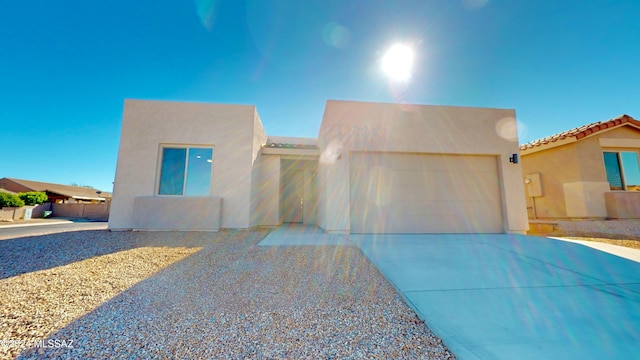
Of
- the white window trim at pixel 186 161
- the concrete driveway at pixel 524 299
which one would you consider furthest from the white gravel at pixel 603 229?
the white window trim at pixel 186 161

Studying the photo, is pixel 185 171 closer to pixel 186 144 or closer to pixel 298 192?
pixel 186 144

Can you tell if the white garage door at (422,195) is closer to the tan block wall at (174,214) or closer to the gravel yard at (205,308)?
the gravel yard at (205,308)

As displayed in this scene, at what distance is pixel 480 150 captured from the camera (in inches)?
298

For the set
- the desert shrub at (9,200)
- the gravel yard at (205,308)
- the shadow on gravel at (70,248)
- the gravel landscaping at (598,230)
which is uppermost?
the desert shrub at (9,200)

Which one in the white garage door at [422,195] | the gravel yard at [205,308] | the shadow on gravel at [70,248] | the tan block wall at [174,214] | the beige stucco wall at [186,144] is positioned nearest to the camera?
the gravel yard at [205,308]

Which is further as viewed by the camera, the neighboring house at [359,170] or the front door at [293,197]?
the front door at [293,197]

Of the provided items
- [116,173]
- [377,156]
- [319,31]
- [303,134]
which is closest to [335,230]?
[377,156]

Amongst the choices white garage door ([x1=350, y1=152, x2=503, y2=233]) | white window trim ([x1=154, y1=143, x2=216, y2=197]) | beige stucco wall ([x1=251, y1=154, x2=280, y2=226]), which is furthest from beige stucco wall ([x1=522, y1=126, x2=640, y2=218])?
white window trim ([x1=154, y1=143, x2=216, y2=197])

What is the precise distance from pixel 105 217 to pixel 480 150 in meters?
28.0

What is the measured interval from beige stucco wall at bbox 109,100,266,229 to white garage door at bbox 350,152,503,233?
398 cm

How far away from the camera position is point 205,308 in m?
2.37

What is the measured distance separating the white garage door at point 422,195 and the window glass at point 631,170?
25.0 feet

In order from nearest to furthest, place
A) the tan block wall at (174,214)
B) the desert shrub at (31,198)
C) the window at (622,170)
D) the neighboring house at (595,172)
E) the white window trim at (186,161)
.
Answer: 1. the tan block wall at (174,214)
2. the white window trim at (186,161)
3. the neighboring house at (595,172)
4. the window at (622,170)
5. the desert shrub at (31,198)

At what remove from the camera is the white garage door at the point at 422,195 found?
7270 millimetres
